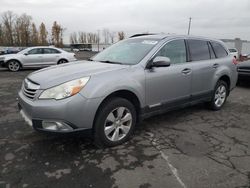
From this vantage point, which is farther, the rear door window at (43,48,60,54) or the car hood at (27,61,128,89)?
the rear door window at (43,48,60,54)

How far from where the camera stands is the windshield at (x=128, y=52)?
393cm

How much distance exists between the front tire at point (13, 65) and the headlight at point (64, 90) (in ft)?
36.4

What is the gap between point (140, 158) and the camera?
3244 mm

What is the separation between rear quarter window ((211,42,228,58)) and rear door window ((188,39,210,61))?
33 cm

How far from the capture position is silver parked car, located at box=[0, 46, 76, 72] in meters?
12.8

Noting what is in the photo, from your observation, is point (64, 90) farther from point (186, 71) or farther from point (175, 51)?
point (186, 71)

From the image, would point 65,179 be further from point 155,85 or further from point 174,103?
point 174,103

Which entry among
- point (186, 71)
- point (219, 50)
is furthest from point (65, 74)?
point (219, 50)

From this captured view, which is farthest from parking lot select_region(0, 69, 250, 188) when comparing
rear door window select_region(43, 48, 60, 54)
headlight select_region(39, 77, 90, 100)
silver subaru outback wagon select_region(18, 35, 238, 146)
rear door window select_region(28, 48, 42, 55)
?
rear door window select_region(43, 48, 60, 54)

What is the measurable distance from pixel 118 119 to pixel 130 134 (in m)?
0.40

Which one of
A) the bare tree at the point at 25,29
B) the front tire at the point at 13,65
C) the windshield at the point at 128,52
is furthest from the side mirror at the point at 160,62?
the bare tree at the point at 25,29

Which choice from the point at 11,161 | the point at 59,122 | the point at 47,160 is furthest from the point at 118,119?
the point at 11,161

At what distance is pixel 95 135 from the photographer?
328 centimetres

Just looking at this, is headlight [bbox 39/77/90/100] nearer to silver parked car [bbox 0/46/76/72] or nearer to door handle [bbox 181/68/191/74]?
door handle [bbox 181/68/191/74]
